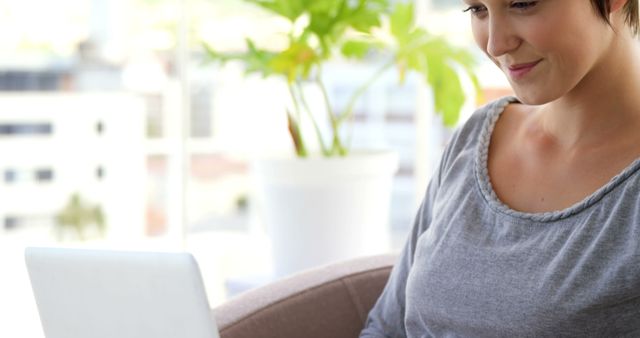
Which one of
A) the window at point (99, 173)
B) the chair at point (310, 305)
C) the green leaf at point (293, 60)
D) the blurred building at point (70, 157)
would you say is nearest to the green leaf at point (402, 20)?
the green leaf at point (293, 60)

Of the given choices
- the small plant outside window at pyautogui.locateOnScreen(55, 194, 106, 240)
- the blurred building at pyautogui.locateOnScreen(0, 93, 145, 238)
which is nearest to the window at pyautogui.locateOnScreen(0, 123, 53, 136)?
the blurred building at pyautogui.locateOnScreen(0, 93, 145, 238)

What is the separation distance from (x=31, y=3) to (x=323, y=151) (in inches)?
61.0

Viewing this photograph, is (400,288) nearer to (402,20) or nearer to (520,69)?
(520,69)

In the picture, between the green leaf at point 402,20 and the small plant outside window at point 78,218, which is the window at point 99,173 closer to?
the small plant outside window at point 78,218

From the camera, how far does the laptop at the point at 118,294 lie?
115 centimetres

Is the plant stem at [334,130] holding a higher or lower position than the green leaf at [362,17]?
lower

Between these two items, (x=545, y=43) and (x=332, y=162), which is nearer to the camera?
(x=545, y=43)

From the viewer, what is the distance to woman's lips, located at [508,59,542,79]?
4.16 feet

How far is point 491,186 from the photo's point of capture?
1.47 metres

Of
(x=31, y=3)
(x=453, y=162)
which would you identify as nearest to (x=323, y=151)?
(x=453, y=162)

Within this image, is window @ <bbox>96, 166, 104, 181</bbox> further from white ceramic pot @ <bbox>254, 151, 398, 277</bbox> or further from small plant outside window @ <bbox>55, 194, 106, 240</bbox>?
white ceramic pot @ <bbox>254, 151, 398, 277</bbox>

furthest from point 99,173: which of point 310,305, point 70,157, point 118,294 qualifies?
point 118,294

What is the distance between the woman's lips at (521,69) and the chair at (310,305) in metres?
0.61

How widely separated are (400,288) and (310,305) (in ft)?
0.60
